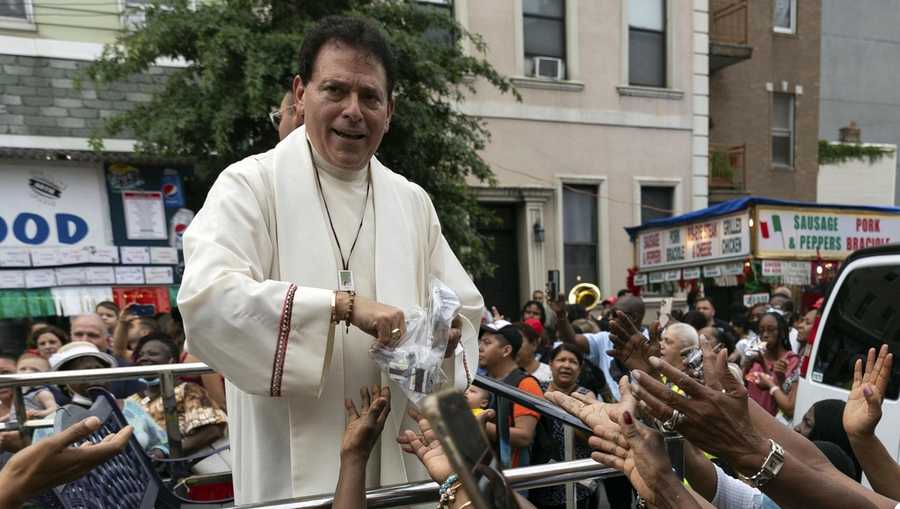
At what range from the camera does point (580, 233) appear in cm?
1309

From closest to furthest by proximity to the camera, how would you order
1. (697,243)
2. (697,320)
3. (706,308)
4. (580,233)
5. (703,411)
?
(703,411) < (697,320) < (706,308) < (697,243) < (580,233)

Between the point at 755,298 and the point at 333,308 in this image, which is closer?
the point at 333,308

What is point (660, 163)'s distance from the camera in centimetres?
1348

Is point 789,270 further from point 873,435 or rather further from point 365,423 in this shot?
point 365,423

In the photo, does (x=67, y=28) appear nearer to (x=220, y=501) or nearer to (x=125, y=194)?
(x=125, y=194)

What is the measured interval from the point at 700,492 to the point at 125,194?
871cm

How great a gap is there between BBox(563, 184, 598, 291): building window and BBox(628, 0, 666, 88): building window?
259 centimetres

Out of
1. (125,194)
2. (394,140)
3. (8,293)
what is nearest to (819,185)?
(394,140)

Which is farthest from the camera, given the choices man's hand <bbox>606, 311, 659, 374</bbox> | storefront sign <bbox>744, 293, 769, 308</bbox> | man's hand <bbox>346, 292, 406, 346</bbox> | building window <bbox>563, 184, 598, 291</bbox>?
building window <bbox>563, 184, 598, 291</bbox>

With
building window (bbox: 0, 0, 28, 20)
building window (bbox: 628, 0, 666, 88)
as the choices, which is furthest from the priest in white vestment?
building window (bbox: 628, 0, 666, 88)

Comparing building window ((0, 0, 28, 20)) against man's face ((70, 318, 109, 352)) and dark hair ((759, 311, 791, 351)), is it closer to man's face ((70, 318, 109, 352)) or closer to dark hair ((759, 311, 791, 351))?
man's face ((70, 318, 109, 352))

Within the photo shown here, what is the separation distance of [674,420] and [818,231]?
33.7 ft

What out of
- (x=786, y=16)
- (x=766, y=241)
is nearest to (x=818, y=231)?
(x=766, y=241)

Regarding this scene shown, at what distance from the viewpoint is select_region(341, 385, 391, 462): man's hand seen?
1.55 meters
